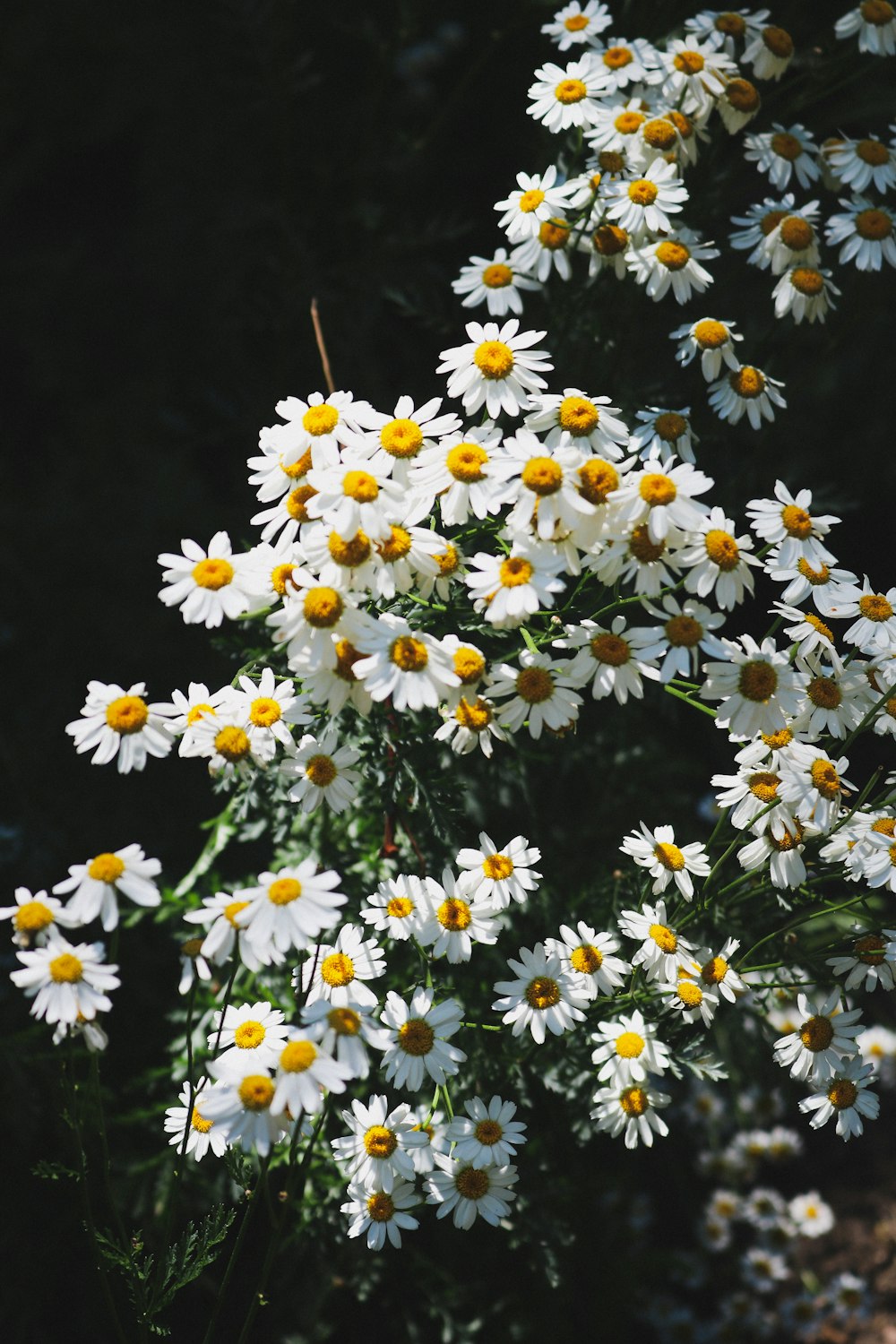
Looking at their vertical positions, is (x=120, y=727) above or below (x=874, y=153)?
below

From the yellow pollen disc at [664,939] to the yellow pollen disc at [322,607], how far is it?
0.61m

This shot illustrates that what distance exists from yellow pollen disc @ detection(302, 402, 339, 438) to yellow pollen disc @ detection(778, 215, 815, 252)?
0.96 m

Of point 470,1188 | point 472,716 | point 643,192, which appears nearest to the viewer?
point 472,716

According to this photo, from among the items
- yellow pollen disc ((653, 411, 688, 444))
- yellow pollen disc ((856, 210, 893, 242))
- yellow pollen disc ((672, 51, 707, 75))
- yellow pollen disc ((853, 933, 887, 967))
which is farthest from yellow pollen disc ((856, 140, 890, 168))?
yellow pollen disc ((853, 933, 887, 967))

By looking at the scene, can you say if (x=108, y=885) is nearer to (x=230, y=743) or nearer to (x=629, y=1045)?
(x=230, y=743)

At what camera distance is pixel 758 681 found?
131 centimetres

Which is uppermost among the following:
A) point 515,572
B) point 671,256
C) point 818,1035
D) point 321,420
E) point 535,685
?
point 671,256

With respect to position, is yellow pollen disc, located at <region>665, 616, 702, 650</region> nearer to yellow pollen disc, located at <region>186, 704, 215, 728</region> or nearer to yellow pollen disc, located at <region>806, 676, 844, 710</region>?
yellow pollen disc, located at <region>806, 676, 844, 710</region>

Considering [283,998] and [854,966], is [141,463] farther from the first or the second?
[854,966]

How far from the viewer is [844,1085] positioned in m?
1.43

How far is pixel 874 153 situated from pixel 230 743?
1613mm

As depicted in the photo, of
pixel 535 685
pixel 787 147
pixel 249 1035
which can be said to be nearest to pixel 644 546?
pixel 535 685

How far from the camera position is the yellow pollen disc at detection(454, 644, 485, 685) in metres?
1.28

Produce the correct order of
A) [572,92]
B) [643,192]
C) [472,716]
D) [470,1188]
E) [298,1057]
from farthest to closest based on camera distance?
[572,92] < [643,192] < [470,1188] < [472,716] < [298,1057]
